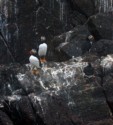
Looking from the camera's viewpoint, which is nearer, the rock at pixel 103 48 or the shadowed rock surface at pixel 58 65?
the shadowed rock surface at pixel 58 65

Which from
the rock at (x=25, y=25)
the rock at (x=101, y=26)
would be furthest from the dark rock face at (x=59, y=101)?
the rock at (x=25, y=25)

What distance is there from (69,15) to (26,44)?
2290 mm

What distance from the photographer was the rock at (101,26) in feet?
65.0

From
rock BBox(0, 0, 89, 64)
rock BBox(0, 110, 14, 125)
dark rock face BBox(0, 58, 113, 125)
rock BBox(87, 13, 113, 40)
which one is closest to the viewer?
rock BBox(0, 110, 14, 125)

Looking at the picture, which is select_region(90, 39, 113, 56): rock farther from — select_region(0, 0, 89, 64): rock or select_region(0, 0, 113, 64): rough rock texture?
select_region(0, 0, 89, 64): rock

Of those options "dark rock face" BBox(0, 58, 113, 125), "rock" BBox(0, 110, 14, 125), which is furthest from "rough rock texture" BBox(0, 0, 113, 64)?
"rock" BBox(0, 110, 14, 125)

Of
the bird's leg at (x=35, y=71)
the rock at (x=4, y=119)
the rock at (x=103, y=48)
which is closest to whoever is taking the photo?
the rock at (x=4, y=119)

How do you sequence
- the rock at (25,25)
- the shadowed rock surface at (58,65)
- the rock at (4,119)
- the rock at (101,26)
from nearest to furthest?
the rock at (4,119) < the shadowed rock surface at (58,65) < the rock at (101,26) < the rock at (25,25)

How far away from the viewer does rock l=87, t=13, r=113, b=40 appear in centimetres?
1980

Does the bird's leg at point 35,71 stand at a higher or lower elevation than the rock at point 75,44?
lower

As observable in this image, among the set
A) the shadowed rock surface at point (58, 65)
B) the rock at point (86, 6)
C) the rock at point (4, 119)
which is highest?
the rock at point (86, 6)

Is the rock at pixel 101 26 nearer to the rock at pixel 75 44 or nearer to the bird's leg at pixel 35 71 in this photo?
the rock at pixel 75 44

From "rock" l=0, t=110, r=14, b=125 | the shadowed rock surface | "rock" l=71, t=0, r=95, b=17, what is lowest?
"rock" l=0, t=110, r=14, b=125

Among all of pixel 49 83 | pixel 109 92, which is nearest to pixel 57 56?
pixel 49 83
